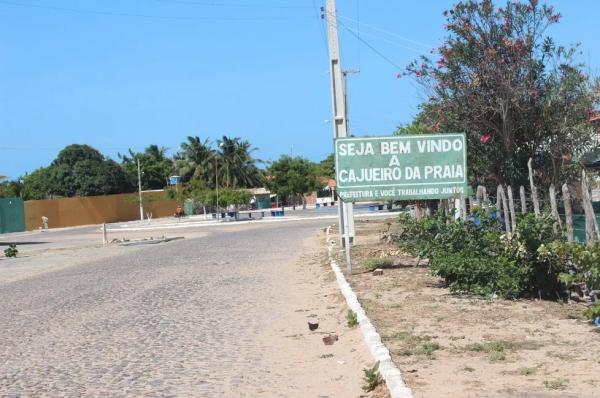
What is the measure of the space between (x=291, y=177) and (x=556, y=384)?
89.7 meters

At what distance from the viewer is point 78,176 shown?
281 feet

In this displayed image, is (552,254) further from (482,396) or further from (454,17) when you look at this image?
(454,17)

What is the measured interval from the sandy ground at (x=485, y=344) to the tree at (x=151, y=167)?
90.1m

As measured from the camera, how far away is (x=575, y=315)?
8383 mm

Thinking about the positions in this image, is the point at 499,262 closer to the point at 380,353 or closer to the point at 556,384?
Result: the point at 380,353

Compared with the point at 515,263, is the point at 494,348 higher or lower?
lower

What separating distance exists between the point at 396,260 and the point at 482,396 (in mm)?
10851

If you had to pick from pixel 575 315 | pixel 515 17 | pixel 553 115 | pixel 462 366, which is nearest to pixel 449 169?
pixel 553 115

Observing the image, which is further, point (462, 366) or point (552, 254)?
point (552, 254)

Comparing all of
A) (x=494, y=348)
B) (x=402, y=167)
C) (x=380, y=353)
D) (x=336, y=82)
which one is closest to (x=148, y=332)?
(x=380, y=353)

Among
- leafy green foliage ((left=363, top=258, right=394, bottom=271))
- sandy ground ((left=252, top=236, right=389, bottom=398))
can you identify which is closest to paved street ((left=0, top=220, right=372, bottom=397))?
sandy ground ((left=252, top=236, right=389, bottom=398))

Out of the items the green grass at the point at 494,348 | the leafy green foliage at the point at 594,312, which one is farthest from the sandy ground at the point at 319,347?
the leafy green foliage at the point at 594,312

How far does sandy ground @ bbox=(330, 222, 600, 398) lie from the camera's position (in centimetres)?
562

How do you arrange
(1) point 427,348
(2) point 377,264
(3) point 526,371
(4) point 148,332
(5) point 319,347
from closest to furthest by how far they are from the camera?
(3) point 526,371 → (1) point 427,348 → (5) point 319,347 → (4) point 148,332 → (2) point 377,264
